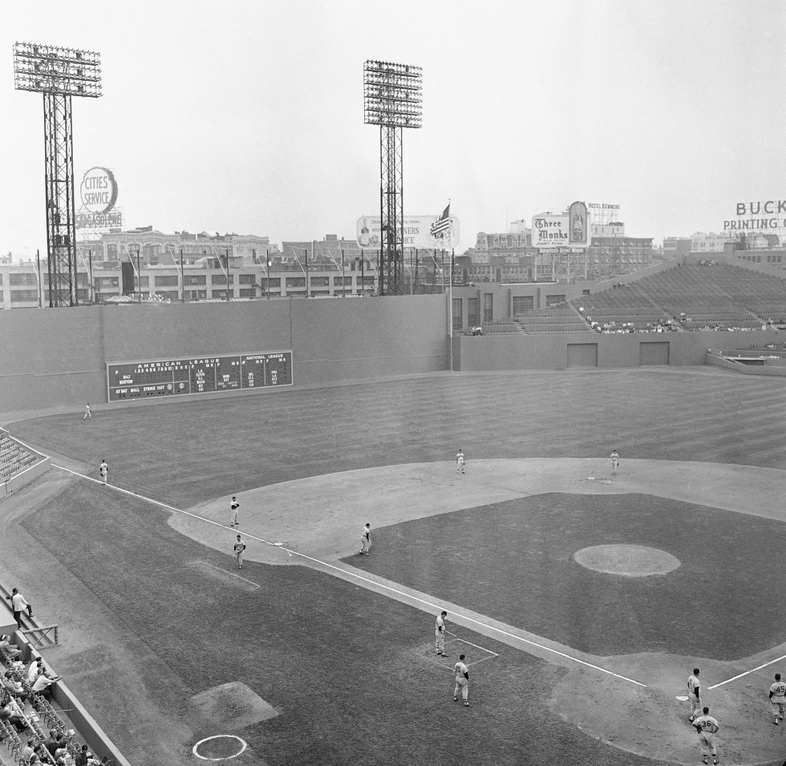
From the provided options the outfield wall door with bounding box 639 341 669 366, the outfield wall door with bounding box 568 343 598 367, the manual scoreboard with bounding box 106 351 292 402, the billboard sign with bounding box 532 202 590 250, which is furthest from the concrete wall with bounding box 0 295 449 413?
the billboard sign with bounding box 532 202 590 250

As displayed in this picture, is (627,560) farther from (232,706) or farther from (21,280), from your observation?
(21,280)

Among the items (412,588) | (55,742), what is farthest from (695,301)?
(55,742)

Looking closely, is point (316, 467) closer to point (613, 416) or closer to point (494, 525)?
point (494, 525)

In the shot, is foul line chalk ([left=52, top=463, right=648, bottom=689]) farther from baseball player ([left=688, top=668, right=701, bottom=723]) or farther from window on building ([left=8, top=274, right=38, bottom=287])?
window on building ([left=8, top=274, right=38, bottom=287])

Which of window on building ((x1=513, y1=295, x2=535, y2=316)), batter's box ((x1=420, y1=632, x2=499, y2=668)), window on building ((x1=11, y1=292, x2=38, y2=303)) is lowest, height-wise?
batter's box ((x1=420, y1=632, x2=499, y2=668))

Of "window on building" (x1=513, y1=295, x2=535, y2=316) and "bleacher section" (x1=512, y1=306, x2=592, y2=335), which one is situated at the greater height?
"window on building" (x1=513, y1=295, x2=535, y2=316)

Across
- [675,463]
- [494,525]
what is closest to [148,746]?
[494,525]

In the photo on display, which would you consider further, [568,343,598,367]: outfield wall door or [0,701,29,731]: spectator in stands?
[568,343,598,367]: outfield wall door
